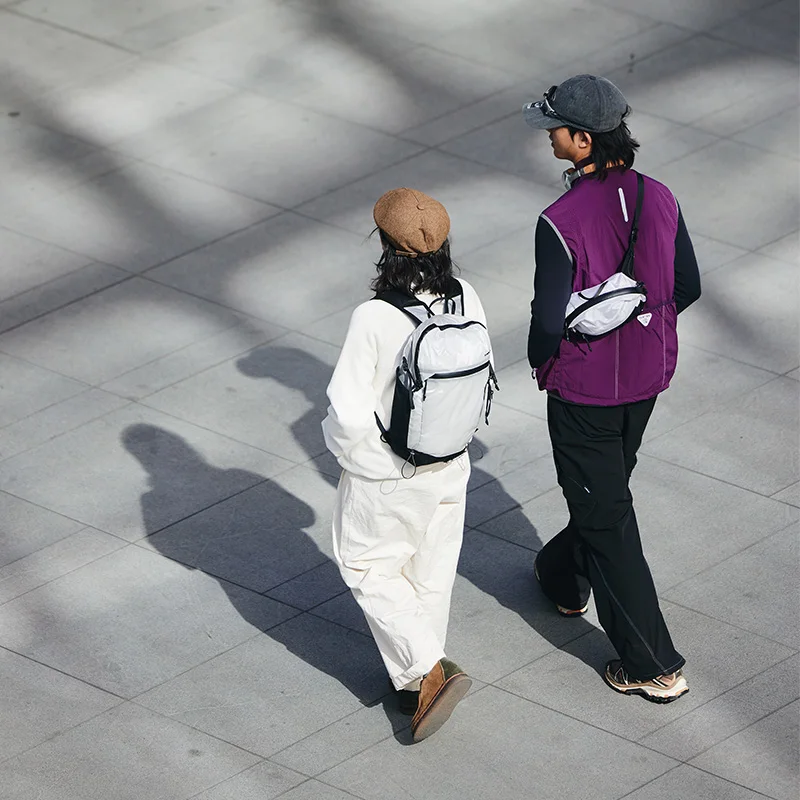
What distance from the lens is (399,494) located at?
17.7 ft

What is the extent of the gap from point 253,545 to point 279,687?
938 millimetres

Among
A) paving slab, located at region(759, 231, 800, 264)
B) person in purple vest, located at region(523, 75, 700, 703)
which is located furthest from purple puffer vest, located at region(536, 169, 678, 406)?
paving slab, located at region(759, 231, 800, 264)

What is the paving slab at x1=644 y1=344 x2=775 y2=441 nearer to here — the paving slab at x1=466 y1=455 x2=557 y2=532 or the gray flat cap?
the paving slab at x1=466 y1=455 x2=557 y2=532

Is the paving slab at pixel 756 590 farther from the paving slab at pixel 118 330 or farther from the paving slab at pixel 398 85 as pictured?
the paving slab at pixel 398 85

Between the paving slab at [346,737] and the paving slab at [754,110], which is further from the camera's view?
the paving slab at [754,110]

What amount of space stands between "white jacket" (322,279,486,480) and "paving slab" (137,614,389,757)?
3.20ft

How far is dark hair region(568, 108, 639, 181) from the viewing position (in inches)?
214

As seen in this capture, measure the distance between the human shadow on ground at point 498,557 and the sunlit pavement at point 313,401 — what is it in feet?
0.05

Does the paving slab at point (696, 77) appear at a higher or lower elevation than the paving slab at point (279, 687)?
higher

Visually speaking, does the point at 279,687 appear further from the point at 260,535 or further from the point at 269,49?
the point at 269,49

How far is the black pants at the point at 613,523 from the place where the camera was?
18.6 feet

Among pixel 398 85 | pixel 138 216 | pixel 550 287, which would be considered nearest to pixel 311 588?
pixel 550 287

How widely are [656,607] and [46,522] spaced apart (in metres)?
2.62

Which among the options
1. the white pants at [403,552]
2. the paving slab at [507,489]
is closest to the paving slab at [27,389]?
the paving slab at [507,489]
